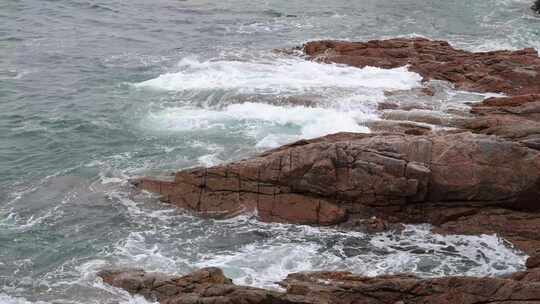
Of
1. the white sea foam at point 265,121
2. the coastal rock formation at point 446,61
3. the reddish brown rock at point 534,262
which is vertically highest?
the coastal rock formation at point 446,61

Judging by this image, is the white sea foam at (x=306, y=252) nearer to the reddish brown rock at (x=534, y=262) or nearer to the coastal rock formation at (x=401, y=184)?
the coastal rock formation at (x=401, y=184)

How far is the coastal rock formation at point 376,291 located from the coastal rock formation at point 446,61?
1711cm

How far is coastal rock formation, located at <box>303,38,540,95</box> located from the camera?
31438 millimetres

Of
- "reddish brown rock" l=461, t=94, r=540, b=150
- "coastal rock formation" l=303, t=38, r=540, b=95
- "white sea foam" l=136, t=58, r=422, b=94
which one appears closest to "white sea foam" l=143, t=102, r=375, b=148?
"white sea foam" l=136, t=58, r=422, b=94

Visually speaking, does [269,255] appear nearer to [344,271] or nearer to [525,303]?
[344,271]

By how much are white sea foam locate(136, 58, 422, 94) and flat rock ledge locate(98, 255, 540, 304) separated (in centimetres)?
1638

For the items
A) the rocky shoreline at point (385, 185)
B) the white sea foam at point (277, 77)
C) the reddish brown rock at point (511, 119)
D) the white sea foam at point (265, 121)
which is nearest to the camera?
the rocky shoreline at point (385, 185)

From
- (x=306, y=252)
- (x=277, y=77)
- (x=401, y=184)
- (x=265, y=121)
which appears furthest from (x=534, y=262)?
(x=277, y=77)

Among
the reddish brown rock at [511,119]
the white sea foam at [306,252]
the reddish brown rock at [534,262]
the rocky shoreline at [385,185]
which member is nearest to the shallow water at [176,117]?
the white sea foam at [306,252]

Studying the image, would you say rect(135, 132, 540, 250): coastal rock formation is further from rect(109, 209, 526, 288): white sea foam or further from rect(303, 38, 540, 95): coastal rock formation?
rect(303, 38, 540, 95): coastal rock formation

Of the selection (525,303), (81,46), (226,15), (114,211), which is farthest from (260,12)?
(525,303)

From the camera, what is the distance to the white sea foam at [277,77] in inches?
1266

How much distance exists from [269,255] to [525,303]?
7.64 meters

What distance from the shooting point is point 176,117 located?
1190 inches
